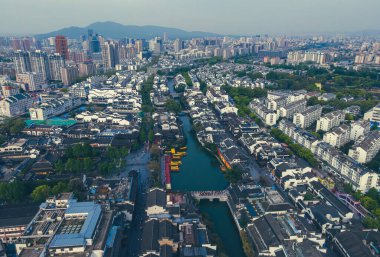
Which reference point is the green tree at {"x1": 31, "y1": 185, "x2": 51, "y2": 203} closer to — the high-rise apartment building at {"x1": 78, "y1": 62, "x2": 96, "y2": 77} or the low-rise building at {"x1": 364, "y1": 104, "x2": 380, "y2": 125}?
the low-rise building at {"x1": 364, "y1": 104, "x2": 380, "y2": 125}

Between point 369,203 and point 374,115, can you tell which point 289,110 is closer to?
point 374,115

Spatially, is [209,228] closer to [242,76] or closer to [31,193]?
[31,193]

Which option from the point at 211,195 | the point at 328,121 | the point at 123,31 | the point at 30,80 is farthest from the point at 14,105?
the point at 123,31

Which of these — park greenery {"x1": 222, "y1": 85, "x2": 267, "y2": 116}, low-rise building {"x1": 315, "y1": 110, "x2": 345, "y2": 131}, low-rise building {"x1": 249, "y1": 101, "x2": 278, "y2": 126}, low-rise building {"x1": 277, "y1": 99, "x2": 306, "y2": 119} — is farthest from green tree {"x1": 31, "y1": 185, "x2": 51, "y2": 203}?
park greenery {"x1": 222, "y1": 85, "x2": 267, "y2": 116}

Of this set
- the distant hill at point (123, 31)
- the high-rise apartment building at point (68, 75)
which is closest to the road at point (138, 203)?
the high-rise apartment building at point (68, 75)

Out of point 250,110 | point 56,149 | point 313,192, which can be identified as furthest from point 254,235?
point 250,110
